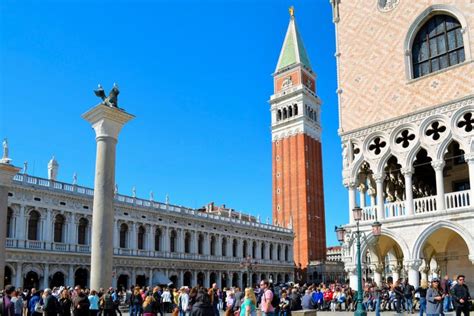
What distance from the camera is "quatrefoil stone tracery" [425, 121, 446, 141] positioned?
59.3ft

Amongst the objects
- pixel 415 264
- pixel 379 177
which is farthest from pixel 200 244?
pixel 415 264

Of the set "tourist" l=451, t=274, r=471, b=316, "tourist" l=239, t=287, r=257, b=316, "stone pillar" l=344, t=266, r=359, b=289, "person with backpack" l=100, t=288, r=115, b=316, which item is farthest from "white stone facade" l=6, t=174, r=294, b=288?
"tourist" l=451, t=274, r=471, b=316

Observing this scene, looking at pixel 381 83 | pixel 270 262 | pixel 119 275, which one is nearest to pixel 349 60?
pixel 381 83

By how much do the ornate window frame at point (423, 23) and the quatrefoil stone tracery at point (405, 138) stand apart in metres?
2.08

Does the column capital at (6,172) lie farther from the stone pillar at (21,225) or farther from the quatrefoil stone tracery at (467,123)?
the stone pillar at (21,225)

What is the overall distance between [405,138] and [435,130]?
3.92 feet

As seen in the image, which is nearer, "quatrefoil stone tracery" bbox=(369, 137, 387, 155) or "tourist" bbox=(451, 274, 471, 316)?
"tourist" bbox=(451, 274, 471, 316)

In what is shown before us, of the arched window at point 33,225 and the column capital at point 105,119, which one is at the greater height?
the column capital at point 105,119

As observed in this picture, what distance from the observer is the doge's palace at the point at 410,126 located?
17703mm

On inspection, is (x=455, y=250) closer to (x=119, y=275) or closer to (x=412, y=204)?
(x=412, y=204)

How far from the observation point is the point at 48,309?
10.5m

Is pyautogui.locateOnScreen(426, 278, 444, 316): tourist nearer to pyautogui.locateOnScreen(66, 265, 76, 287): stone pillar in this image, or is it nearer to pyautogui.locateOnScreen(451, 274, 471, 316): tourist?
pyautogui.locateOnScreen(451, 274, 471, 316): tourist

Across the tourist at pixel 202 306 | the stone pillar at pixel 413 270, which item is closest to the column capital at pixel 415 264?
the stone pillar at pixel 413 270

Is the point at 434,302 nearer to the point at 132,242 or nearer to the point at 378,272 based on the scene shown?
the point at 378,272
